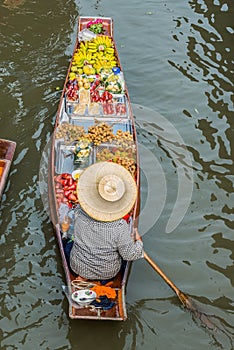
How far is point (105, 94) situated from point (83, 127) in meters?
0.86

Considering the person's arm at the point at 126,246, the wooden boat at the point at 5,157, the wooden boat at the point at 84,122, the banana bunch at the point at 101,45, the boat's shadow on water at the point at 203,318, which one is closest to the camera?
the person's arm at the point at 126,246

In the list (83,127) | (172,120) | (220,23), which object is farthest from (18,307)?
(220,23)

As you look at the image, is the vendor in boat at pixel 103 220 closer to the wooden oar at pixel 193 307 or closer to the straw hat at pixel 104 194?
the straw hat at pixel 104 194

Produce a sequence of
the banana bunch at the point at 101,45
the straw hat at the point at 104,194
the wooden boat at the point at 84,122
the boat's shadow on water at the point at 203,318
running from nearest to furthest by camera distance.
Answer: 1. the straw hat at the point at 104,194
2. the boat's shadow on water at the point at 203,318
3. the wooden boat at the point at 84,122
4. the banana bunch at the point at 101,45

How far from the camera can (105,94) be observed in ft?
26.9

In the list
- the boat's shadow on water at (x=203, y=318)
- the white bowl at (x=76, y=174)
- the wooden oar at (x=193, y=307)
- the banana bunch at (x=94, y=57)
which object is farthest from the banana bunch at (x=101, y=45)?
the boat's shadow on water at (x=203, y=318)

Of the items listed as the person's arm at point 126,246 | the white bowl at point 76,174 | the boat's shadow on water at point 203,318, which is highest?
the white bowl at point 76,174

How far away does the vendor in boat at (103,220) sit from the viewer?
5.13 m

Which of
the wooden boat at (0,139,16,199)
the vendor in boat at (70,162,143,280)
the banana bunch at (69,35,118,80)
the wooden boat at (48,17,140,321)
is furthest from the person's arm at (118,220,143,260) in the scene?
the banana bunch at (69,35,118,80)

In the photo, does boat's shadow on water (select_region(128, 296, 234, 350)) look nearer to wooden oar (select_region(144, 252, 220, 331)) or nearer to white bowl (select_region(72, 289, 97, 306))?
wooden oar (select_region(144, 252, 220, 331))

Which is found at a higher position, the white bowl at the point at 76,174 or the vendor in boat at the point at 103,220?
the white bowl at the point at 76,174

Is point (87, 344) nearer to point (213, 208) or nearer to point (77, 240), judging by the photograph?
point (77, 240)

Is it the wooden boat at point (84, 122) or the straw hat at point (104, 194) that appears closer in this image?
the straw hat at point (104, 194)

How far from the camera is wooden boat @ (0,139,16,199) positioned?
6836 millimetres
